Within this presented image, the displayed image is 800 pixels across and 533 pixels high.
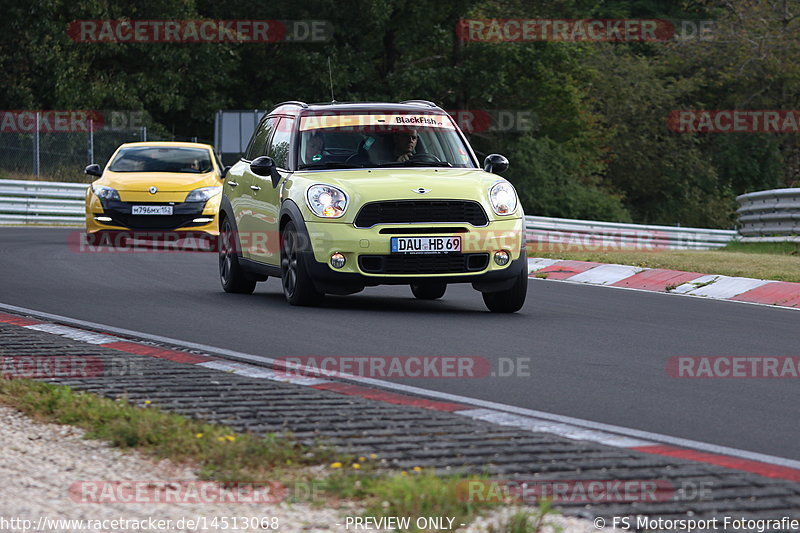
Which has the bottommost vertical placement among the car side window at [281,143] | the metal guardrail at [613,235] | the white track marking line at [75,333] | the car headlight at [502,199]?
the metal guardrail at [613,235]

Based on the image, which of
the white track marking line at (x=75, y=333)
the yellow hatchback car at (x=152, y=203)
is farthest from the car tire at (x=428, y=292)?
the yellow hatchback car at (x=152, y=203)

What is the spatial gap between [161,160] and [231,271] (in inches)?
328

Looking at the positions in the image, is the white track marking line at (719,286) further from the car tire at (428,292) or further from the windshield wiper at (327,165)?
the windshield wiper at (327,165)

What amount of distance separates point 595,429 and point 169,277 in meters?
9.63

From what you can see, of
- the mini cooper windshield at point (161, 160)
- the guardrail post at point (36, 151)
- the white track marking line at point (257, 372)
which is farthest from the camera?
the guardrail post at point (36, 151)

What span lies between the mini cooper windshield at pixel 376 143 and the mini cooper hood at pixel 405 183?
293mm

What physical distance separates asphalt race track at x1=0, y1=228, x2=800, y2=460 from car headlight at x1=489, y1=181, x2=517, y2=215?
35.0 inches

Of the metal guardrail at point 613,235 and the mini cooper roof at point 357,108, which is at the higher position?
the mini cooper roof at point 357,108

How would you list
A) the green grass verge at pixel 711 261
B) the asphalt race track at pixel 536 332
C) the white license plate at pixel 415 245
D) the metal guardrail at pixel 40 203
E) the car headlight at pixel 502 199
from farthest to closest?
the metal guardrail at pixel 40 203 → the green grass verge at pixel 711 261 → the car headlight at pixel 502 199 → the white license plate at pixel 415 245 → the asphalt race track at pixel 536 332

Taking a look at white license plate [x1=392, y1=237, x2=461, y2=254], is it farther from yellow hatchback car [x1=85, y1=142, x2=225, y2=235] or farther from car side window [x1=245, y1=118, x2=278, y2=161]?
yellow hatchback car [x1=85, y1=142, x2=225, y2=235]

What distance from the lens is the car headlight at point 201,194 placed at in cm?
2002

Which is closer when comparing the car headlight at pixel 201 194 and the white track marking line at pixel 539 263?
the white track marking line at pixel 539 263

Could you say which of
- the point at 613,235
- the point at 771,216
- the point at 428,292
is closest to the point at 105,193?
the point at 428,292

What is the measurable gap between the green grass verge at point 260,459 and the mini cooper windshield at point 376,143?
5717mm
